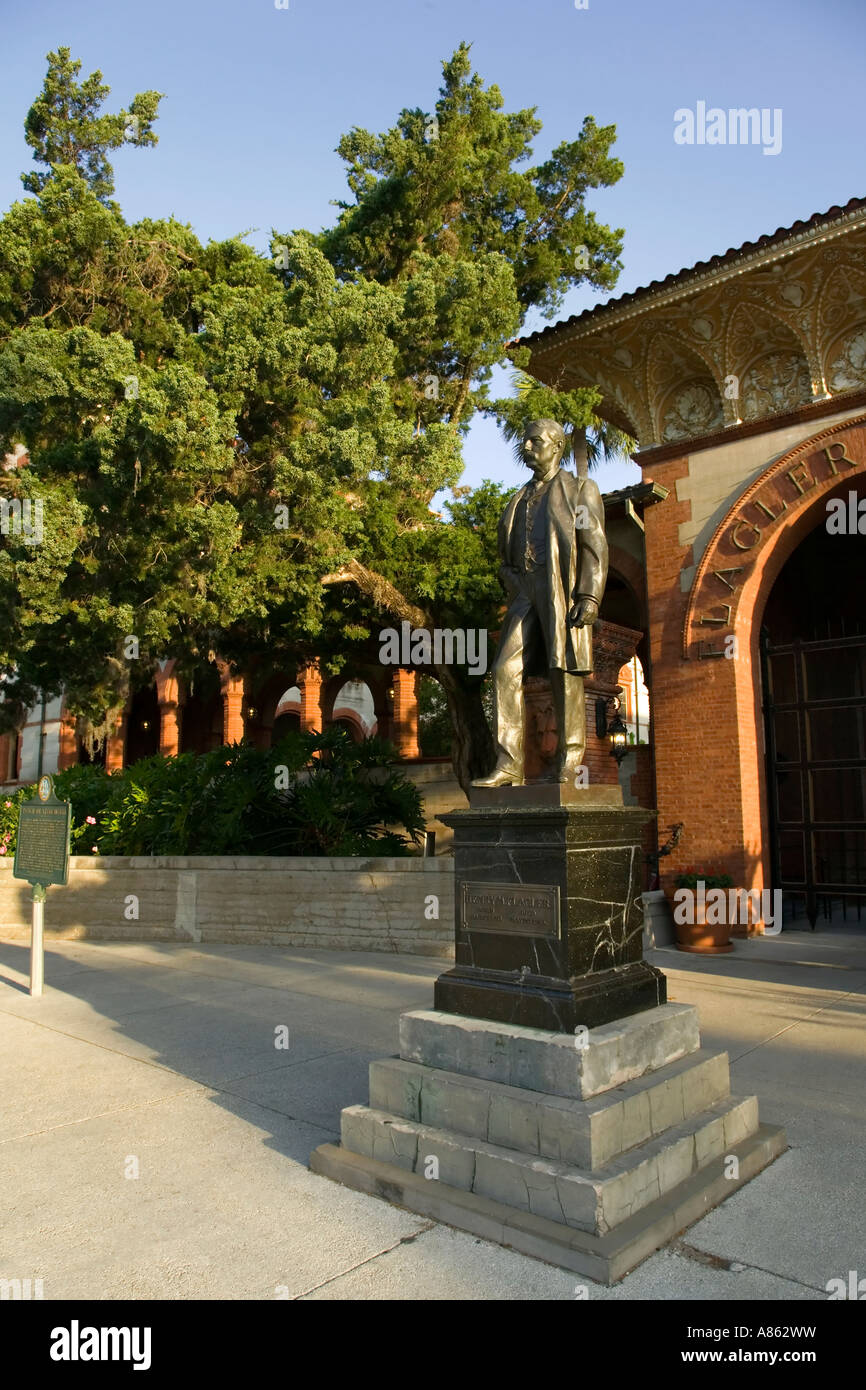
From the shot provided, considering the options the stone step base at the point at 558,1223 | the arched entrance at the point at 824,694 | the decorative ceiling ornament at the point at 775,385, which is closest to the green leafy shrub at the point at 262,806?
the arched entrance at the point at 824,694

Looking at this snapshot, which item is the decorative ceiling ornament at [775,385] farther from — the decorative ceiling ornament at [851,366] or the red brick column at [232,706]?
the red brick column at [232,706]

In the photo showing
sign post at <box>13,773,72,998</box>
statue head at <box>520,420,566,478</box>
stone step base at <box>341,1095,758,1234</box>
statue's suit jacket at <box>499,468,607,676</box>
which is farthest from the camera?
sign post at <box>13,773,72,998</box>

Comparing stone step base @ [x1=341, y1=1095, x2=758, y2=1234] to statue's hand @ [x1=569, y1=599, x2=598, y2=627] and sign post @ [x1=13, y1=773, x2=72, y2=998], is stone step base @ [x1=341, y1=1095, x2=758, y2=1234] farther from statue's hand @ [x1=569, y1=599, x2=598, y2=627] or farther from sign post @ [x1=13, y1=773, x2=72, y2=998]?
sign post @ [x1=13, y1=773, x2=72, y2=998]

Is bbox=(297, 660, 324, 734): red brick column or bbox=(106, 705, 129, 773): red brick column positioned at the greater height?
bbox=(297, 660, 324, 734): red brick column

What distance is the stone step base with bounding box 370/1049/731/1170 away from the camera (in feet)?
11.3

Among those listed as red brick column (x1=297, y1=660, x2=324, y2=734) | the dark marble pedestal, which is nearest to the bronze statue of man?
the dark marble pedestal

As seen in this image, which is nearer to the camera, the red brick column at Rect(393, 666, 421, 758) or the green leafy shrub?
the green leafy shrub

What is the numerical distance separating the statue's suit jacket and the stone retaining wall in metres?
5.56

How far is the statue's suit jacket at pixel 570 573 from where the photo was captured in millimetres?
4645

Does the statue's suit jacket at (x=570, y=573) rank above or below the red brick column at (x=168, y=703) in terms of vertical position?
below

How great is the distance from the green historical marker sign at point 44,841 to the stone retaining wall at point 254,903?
288cm

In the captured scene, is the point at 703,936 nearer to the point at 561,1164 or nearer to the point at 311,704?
the point at 561,1164

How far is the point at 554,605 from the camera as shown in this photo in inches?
183

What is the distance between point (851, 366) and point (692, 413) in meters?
2.11
